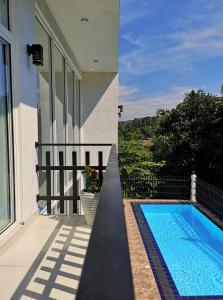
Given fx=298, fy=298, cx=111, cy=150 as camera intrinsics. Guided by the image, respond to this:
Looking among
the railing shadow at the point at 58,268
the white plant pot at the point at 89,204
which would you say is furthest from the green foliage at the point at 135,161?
the railing shadow at the point at 58,268

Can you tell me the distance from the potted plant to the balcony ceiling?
2433 mm

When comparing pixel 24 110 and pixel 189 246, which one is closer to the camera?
pixel 24 110

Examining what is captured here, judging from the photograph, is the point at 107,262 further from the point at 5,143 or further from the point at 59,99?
the point at 59,99

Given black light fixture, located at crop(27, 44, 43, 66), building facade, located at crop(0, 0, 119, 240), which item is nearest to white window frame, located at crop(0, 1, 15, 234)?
building facade, located at crop(0, 0, 119, 240)

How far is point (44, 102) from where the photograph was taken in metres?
4.40

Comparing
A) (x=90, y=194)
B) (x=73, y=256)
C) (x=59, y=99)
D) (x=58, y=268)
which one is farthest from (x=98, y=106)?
(x=58, y=268)

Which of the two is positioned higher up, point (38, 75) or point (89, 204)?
point (38, 75)

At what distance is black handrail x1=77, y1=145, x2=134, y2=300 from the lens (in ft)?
1.52

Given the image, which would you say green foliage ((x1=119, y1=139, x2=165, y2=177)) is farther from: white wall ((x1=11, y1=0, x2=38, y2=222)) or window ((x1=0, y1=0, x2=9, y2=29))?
window ((x1=0, y1=0, x2=9, y2=29))

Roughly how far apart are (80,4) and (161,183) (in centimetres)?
770

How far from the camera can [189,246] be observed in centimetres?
671

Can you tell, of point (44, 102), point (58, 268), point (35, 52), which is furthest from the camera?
point (44, 102)

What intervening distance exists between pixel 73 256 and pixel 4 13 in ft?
7.51

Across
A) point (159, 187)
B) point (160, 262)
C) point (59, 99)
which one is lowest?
point (160, 262)
